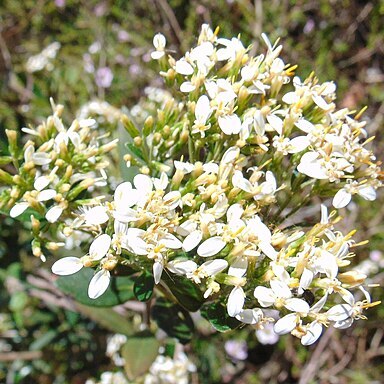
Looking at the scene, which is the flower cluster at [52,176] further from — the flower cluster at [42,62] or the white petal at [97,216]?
the flower cluster at [42,62]

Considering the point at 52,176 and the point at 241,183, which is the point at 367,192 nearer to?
the point at 241,183

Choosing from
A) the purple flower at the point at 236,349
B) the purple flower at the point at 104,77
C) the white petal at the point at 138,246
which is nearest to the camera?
the white petal at the point at 138,246

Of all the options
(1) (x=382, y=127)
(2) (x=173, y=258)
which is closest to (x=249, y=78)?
(2) (x=173, y=258)

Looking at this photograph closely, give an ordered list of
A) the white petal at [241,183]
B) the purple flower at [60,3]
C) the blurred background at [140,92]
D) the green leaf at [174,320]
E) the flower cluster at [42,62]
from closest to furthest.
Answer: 1. the white petal at [241,183]
2. the green leaf at [174,320]
3. the blurred background at [140,92]
4. the flower cluster at [42,62]
5. the purple flower at [60,3]

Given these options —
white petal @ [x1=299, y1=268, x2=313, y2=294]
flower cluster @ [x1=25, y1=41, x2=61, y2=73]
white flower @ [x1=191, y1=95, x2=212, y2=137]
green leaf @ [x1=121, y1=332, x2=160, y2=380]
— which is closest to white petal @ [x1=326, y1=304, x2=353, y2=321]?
white petal @ [x1=299, y1=268, x2=313, y2=294]

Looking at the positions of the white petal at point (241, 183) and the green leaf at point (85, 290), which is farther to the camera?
the green leaf at point (85, 290)

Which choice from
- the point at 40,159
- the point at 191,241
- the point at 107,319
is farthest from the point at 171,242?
the point at 107,319

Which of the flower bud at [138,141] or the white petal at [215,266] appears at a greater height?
the flower bud at [138,141]

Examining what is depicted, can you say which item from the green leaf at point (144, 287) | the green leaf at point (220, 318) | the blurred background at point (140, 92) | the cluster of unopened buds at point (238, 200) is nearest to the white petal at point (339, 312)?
the cluster of unopened buds at point (238, 200)
